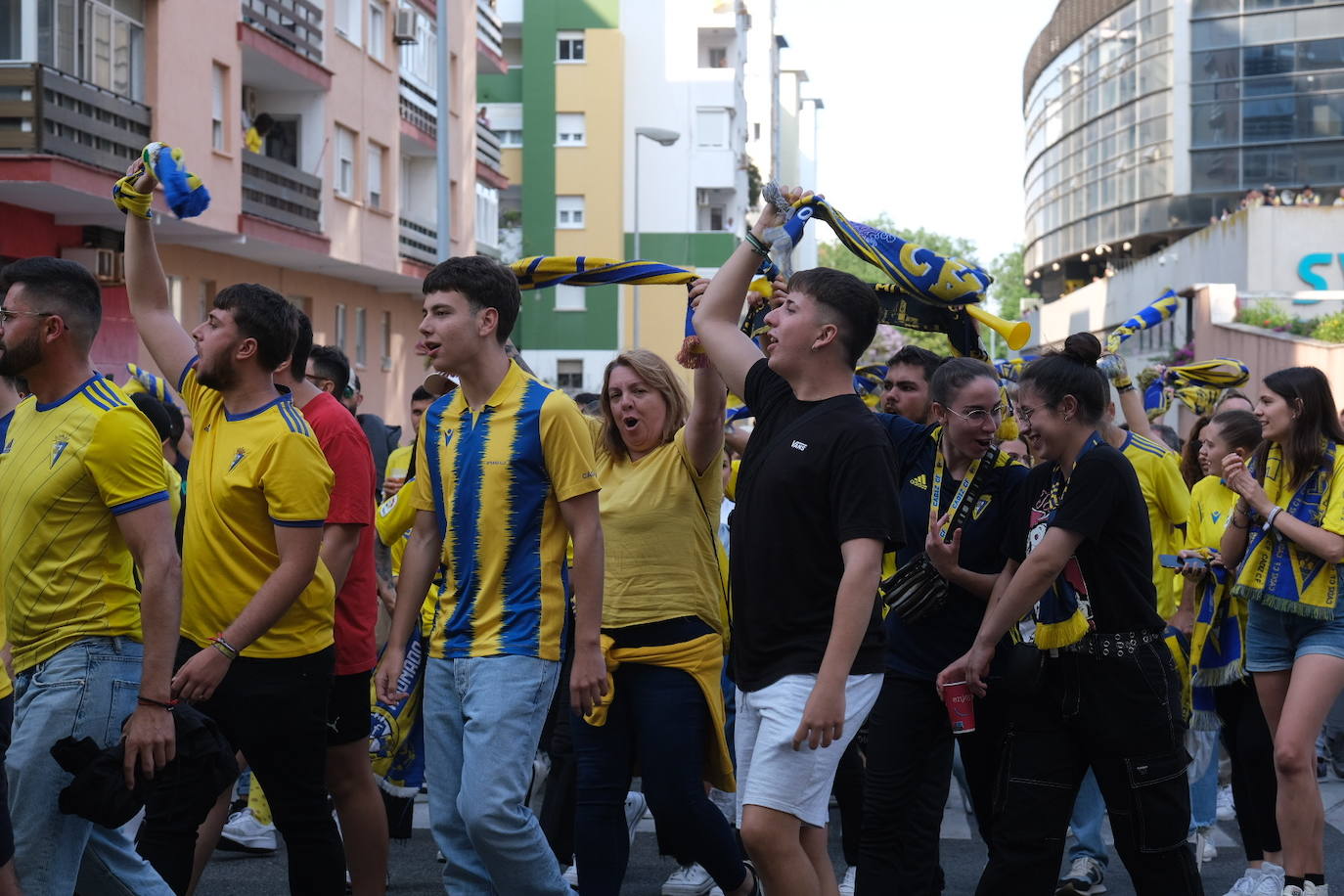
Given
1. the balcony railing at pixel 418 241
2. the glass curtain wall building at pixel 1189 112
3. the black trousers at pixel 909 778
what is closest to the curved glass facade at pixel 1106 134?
the glass curtain wall building at pixel 1189 112

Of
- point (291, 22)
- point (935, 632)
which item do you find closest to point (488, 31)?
point (291, 22)

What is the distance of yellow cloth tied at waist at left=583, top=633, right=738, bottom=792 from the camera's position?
591 cm

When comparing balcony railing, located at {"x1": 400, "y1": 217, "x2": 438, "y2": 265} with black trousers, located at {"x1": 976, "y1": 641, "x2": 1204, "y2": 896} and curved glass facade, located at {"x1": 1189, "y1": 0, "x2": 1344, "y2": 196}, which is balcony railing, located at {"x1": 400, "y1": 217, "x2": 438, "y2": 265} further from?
curved glass facade, located at {"x1": 1189, "y1": 0, "x2": 1344, "y2": 196}

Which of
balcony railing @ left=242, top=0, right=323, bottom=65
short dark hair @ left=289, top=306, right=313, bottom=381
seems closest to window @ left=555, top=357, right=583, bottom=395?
balcony railing @ left=242, top=0, right=323, bottom=65

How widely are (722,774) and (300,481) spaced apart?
1.87 metres

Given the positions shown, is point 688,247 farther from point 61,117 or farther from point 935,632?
point 935,632

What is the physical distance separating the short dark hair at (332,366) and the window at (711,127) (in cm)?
5081

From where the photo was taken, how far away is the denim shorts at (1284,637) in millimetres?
6488

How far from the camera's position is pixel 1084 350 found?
5836 mm

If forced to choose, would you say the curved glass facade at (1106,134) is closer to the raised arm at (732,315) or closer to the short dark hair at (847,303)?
the raised arm at (732,315)

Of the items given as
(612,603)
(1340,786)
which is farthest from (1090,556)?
(1340,786)

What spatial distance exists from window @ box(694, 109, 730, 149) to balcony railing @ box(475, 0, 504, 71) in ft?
52.4

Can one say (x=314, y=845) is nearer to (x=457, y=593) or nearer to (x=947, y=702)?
(x=457, y=593)

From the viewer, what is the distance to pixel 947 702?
19.1 feet
